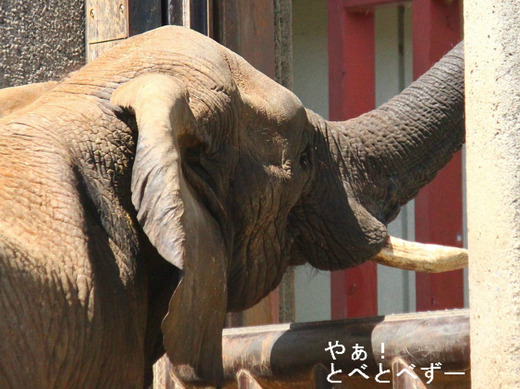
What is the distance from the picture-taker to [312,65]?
6.23m

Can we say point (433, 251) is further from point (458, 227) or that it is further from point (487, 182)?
point (458, 227)

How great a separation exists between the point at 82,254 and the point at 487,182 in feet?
2.29

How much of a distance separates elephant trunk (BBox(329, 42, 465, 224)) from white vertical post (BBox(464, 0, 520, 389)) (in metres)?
0.77

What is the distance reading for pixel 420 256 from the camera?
123 inches

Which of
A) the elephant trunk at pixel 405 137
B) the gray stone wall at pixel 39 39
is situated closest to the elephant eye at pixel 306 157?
the elephant trunk at pixel 405 137

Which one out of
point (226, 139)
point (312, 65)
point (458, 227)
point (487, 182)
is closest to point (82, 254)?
point (226, 139)

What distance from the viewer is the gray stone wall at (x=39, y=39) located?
141 inches

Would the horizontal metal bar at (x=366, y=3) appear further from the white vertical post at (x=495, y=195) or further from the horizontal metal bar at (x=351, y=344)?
the white vertical post at (x=495, y=195)

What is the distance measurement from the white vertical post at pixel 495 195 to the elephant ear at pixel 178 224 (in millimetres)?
469

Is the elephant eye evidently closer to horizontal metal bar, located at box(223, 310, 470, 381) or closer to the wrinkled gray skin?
the wrinkled gray skin

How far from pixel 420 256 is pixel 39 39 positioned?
1.29 metres

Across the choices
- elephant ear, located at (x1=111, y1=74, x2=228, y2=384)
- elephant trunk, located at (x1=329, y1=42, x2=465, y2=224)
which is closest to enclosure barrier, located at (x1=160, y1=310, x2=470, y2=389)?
elephant ear, located at (x1=111, y1=74, x2=228, y2=384)

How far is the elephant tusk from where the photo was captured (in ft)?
10.2

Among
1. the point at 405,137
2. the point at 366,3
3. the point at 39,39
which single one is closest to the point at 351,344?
Answer: the point at 405,137
